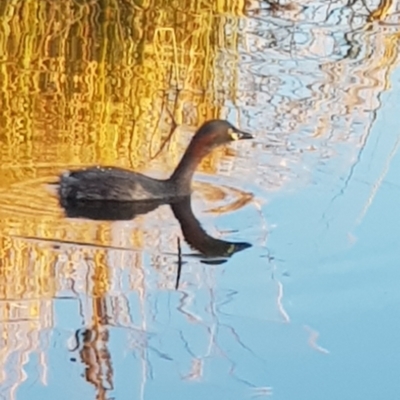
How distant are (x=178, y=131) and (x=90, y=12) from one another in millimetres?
3166

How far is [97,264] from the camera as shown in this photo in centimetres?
611

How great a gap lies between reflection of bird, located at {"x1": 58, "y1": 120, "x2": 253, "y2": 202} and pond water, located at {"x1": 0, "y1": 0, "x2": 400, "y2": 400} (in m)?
0.11

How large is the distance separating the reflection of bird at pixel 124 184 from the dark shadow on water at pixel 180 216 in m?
0.03

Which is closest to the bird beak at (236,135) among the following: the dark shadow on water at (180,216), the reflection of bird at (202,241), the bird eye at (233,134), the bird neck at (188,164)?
the bird eye at (233,134)

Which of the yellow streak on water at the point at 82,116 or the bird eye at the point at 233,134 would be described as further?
the bird eye at the point at 233,134

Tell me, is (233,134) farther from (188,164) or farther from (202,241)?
(202,241)

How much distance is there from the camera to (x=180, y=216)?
280 inches

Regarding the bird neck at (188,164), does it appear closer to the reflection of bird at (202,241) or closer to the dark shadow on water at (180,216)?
the dark shadow on water at (180,216)

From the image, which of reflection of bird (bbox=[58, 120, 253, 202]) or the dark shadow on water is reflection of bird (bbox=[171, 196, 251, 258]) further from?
reflection of bird (bbox=[58, 120, 253, 202])

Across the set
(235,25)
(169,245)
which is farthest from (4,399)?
(235,25)

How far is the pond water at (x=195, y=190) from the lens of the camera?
518 centimetres

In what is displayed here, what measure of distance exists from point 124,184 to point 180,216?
1.10 ft

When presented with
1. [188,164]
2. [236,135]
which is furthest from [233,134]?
[188,164]

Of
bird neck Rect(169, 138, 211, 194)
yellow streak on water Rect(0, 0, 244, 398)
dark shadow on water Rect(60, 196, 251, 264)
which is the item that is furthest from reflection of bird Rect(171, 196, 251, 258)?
bird neck Rect(169, 138, 211, 194)
